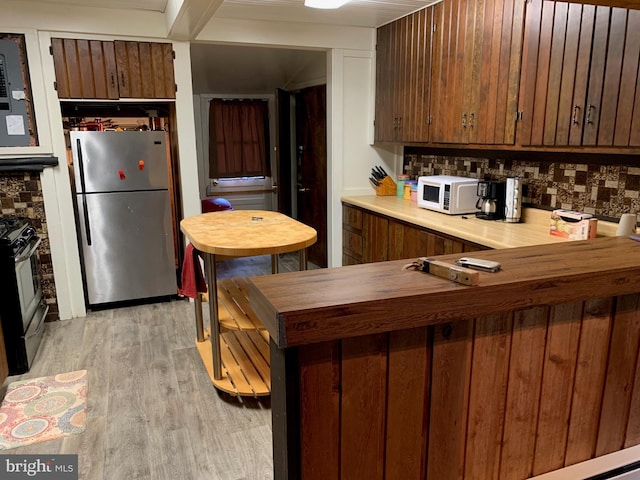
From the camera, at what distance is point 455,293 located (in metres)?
1.23

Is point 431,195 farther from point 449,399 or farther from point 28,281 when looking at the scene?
point 28,281

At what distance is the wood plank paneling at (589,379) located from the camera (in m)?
1.49

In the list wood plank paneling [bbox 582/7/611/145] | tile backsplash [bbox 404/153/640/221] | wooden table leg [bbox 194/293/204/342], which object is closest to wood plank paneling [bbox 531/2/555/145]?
wood plank paneling [bbox 582/7/611/145]

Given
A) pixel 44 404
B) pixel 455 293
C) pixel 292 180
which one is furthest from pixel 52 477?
pixel 292 180

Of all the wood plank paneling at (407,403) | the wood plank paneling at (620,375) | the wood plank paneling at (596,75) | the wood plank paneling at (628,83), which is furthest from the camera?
the wood plank paneling at (596,75)

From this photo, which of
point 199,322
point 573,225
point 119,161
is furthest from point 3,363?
point 573,225

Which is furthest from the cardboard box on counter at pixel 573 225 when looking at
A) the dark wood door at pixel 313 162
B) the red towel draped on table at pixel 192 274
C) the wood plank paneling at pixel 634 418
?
the dark wood door at pixel 313 162

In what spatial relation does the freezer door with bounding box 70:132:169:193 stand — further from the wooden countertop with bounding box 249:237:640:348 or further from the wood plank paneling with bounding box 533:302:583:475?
the wood plank paneling with bounding box 533:302:583:475

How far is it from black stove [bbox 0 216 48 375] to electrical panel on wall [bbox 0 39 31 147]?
0.63 m

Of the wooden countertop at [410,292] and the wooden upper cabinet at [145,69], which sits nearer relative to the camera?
the wooden countertop at [410,292]

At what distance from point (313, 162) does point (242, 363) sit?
2731 millimetres

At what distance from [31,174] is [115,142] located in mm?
658

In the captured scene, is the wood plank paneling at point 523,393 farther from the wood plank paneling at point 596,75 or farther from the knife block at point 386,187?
the knife block at point 386,187

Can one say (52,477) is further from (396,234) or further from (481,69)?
(481,69)
